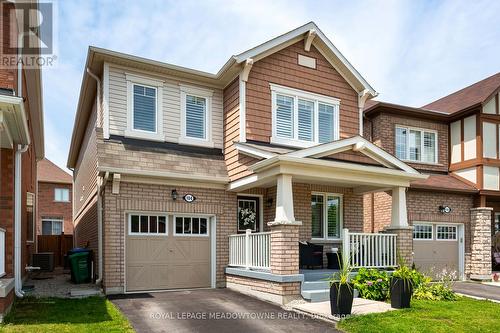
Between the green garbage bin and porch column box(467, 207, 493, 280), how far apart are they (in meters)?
13.0

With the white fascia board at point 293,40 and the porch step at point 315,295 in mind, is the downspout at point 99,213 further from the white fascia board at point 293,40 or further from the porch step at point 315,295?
the porch step at point 315,295

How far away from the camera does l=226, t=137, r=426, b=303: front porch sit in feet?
33.0

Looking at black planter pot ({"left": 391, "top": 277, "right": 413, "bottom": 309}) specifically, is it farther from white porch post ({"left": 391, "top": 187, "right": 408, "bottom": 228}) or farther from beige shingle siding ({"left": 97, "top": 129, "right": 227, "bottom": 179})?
beige shingle siding ({"left": 97, "top": 129, "right": 227, "bottom": 179})

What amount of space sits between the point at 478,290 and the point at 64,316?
1120cm

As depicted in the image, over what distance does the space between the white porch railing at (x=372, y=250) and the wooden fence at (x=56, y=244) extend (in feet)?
52.7

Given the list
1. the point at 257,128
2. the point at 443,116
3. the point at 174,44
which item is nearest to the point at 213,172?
the point at 257,128

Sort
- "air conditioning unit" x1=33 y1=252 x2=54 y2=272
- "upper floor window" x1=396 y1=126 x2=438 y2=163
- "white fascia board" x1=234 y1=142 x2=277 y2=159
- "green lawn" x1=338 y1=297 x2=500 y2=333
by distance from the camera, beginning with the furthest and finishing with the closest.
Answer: "air conditioning unit" x1=33 y1=252 x2=54 y2=272
"upper floor window" x1=396 y1=126 x2=438 y2=163
"white fascia board" x1=234 y1=142 x2=277 y2=159
"green lawn" x1=338 y1=297 x2=500 y2=333

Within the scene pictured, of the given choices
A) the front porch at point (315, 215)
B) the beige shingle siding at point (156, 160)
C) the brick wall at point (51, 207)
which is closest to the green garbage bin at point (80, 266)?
the beige shingle siding at point (156, 160)

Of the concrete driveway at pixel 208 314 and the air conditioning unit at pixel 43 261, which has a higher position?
the concrete driveway at pixel 208 314

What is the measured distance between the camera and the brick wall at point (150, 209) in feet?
35.1

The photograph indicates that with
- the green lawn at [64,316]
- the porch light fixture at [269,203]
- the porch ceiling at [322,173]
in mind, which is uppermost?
the porch ceiling at [322,173]

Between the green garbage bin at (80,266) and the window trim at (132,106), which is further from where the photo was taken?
the green garbage bin at (80,266)

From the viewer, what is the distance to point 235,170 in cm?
1198

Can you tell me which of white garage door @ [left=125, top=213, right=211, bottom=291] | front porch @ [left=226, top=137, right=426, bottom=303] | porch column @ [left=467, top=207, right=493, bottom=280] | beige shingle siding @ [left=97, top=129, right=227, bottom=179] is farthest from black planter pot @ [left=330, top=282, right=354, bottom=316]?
porch column @ [left=467, top=207, right=493, bottom=280]
